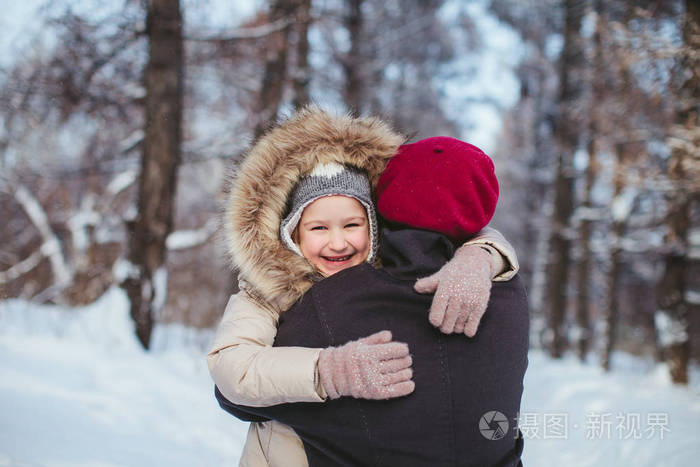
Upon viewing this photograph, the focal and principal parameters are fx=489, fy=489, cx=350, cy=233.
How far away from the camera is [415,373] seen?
5.24 ft

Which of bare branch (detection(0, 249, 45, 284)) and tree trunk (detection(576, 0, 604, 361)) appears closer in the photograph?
tree trunk (detection(576, 0, 604, 361))

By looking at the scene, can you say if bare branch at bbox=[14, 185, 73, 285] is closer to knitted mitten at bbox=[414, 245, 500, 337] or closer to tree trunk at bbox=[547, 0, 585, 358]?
tree trunk at bbox=[547, 0, 585, 358]

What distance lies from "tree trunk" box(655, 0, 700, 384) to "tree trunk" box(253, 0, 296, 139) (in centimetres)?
546

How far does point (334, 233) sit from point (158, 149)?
3984mm

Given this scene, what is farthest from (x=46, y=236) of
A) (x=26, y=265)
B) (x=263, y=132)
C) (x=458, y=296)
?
(x=458, y=296)

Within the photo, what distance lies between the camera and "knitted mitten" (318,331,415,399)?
150cm

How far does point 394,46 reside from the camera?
38.7 feet

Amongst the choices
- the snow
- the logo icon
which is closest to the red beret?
the logo icon

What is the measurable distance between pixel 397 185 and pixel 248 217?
663 millimetres

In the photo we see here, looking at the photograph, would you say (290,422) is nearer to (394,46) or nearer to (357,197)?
(357,197)

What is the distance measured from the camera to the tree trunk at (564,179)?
1126 cm

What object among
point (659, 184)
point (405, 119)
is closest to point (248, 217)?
point (659, 184)

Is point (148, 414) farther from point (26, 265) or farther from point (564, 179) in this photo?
point (26, 265)

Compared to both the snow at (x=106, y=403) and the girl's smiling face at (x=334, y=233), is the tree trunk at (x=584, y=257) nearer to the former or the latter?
the snow at (x=106, y=403)
